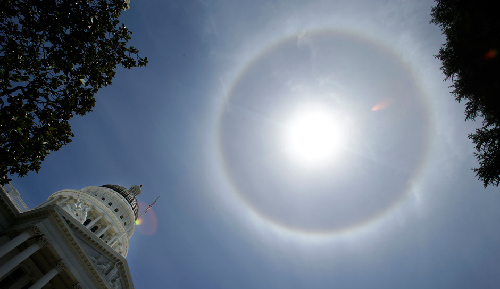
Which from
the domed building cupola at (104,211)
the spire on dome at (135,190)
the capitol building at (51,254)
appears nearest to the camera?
the capitol building at (51,254)

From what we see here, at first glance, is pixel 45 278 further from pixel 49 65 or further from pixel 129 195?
pixel 129 195

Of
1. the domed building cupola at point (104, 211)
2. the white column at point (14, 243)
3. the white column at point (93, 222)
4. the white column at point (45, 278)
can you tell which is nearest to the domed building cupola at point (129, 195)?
the domed building cupola at point (104, 211)

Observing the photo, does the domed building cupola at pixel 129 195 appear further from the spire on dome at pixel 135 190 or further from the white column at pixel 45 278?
the white column at pixel 45 278

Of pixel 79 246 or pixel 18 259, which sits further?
pixel 79 246

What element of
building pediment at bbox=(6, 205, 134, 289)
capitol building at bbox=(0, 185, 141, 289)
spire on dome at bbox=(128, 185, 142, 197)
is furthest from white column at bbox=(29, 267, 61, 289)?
spire on dome at bbox=(128, 185, 142, 197)

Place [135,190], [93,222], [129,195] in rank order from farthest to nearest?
1. [135,190]
2. [129,195]
3. [93,222]

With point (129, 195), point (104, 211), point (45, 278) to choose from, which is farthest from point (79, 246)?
point (129, 195)

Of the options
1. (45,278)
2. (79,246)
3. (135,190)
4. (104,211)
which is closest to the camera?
(45,278)
